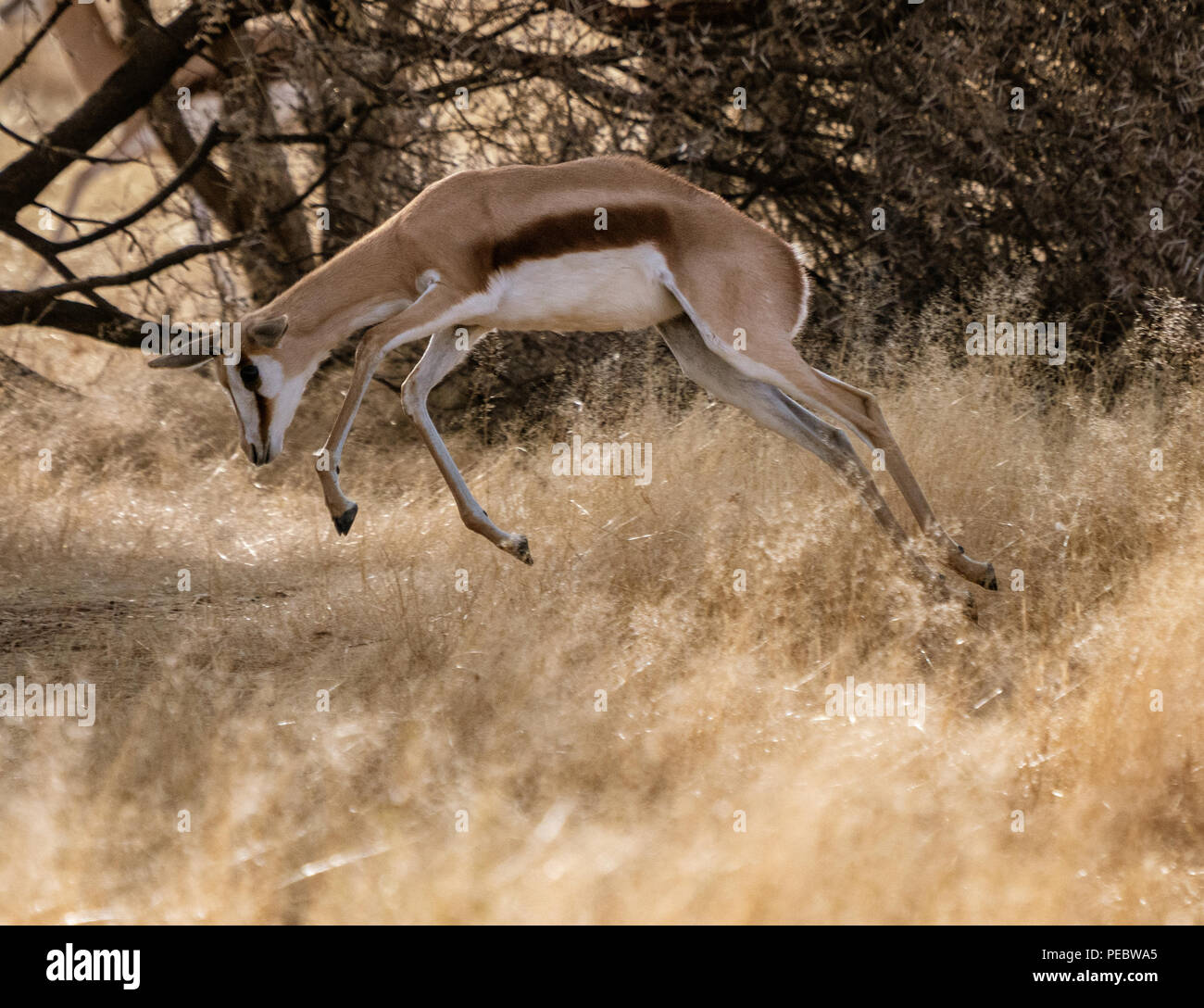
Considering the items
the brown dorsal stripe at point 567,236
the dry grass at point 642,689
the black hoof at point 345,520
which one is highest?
the brown dorsal stripe at point 567,236

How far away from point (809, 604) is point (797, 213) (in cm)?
413

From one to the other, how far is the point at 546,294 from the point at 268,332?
3.52ft

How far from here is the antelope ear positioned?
16.9 feet

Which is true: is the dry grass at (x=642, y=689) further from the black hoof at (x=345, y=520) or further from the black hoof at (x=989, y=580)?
the black hoof at (x=345, y=520)

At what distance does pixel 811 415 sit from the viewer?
5656 millimetres

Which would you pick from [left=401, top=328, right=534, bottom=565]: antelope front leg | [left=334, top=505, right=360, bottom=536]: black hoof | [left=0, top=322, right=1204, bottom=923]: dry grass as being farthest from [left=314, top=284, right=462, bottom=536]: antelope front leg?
[left=0, top=322, right=1204, bottom=923]: dry grass

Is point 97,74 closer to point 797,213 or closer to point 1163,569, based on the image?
point 797,213

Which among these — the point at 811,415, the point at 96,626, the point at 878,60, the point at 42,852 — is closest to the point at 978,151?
the point at 878,60

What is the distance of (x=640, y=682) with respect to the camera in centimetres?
448

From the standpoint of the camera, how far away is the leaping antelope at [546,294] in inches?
204

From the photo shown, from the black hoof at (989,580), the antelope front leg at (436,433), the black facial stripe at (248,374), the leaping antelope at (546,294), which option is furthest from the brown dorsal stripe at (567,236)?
the black hoof at (989,580)

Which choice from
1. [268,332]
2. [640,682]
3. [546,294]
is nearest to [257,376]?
[268,332]

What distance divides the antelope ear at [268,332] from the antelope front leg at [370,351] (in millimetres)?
310

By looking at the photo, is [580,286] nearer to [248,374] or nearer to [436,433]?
[436,433]
